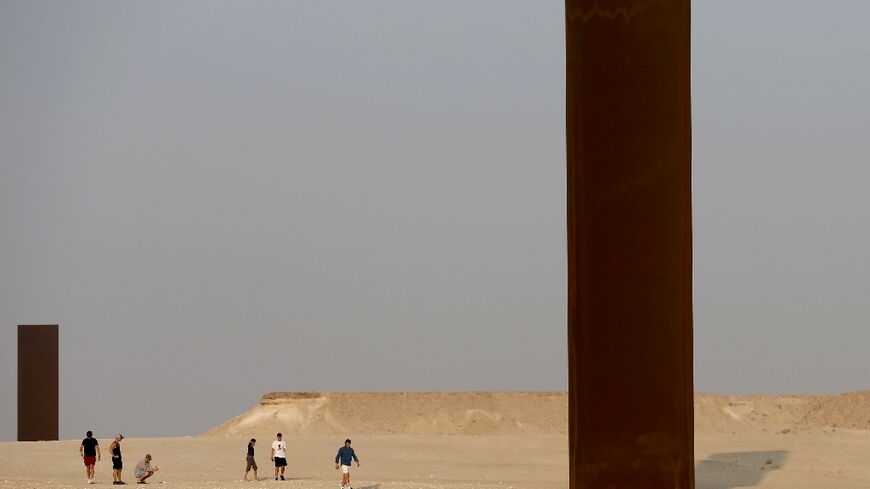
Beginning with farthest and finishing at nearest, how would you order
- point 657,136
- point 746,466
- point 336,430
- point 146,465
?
point 336,430
point 746,466
point 146,465
point 657,136

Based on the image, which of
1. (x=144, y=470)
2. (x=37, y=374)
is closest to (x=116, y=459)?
(x=144, y=470)

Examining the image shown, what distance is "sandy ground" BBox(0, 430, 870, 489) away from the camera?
29156 millimetres

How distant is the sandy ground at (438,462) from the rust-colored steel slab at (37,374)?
3.02 meters

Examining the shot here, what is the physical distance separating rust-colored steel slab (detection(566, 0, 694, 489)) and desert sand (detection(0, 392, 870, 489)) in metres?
12.4

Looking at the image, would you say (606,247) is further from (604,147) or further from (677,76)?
(677,76)

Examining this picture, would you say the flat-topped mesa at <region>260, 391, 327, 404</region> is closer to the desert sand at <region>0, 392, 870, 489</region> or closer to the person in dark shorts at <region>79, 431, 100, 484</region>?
the desert sand at <region>0, 392, 870, 489</region>

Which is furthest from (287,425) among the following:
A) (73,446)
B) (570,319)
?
(570,319)

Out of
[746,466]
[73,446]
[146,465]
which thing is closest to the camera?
[146,465]

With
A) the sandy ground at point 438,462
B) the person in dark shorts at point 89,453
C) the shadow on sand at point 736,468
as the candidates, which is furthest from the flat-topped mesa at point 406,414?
the person in dark shorts at point 89,453

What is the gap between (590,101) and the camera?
14711 mm

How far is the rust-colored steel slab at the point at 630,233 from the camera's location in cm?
→ 1451

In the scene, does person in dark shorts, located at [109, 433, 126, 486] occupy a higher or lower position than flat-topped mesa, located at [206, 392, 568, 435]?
higher

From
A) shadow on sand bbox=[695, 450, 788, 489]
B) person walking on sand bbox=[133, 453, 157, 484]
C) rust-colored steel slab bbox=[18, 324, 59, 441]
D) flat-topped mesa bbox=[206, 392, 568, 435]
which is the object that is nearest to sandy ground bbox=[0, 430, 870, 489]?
shadow on sand bbox=[695, 450, 788, 489]

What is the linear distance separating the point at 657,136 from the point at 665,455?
3.55m
